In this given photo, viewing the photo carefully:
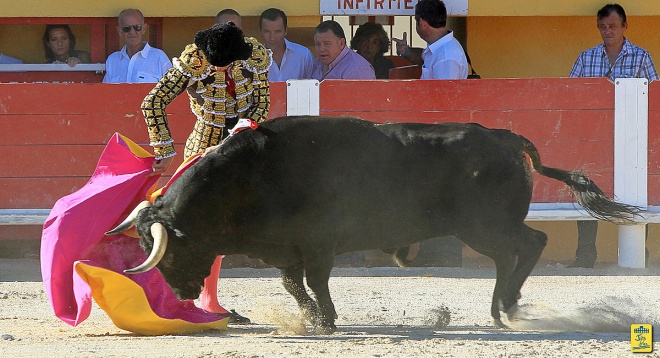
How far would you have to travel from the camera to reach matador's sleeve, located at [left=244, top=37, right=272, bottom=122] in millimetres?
4891

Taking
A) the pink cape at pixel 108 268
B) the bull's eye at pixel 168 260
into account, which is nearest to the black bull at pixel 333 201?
the bull's eye at pixel 168 260

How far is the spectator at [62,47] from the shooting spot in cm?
769

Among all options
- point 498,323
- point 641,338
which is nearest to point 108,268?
point 498,323

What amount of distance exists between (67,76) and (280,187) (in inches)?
143

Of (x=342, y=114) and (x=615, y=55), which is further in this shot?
(x=615, y=55)

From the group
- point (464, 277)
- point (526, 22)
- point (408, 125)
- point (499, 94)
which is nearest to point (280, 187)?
point (408, 125)

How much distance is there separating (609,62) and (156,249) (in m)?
3.86

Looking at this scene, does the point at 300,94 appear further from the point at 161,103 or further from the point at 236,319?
the point at 161,103

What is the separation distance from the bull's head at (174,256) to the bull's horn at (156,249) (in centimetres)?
2

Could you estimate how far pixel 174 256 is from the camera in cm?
466

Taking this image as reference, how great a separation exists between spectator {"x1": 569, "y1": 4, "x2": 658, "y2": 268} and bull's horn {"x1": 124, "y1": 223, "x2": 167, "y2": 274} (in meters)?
3.46

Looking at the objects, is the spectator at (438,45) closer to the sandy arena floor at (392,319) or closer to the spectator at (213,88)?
the sandy arena floor at (392,319)

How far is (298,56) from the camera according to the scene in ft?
24.1

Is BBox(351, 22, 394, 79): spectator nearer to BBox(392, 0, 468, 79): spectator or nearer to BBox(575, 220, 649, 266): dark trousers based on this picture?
BBox(392, 0, 468, 79): spectator
